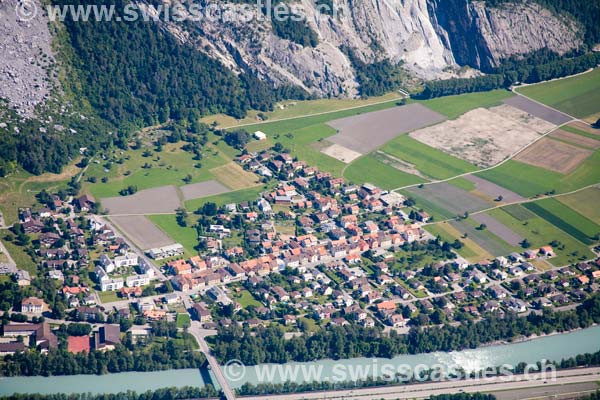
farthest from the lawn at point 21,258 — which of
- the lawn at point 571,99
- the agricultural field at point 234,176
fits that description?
the lawn at point 571,99

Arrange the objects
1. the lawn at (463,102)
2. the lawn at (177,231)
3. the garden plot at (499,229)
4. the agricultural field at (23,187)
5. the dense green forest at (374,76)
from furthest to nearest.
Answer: the dense green forest at (374,76), the lawn at (463,102), the garden plot at (499,229), the agricultural field at (23,187), the lawn at (177,231)

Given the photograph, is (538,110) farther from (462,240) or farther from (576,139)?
(462,240)

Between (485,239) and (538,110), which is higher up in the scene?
(538,110)

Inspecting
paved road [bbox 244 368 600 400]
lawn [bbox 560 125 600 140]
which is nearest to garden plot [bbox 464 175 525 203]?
lawn [bbox 560 125 600 140]

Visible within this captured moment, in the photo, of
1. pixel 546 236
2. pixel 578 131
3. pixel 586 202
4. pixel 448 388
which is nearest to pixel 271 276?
pixel 448 388

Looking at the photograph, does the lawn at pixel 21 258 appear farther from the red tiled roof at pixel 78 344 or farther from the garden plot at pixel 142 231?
the red tiled roof at pixel 78 344
